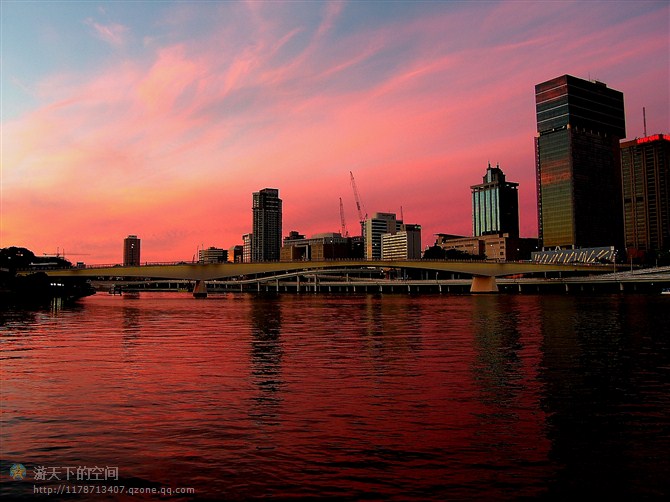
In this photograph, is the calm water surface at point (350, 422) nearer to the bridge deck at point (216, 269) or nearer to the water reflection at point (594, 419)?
the water reflection at point (594, 419)

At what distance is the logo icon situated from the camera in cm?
1409

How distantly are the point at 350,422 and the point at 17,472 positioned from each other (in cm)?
977

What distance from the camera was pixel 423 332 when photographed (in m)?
58.2

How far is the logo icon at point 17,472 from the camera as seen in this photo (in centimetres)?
1409

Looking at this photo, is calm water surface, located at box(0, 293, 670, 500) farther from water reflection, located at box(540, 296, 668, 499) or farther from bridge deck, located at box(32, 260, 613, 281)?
bridge deck, located at box(32, 260, 613, 281)

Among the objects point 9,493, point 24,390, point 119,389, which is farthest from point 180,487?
point 24,390

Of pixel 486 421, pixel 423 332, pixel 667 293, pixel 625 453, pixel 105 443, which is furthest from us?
pixel 667 293

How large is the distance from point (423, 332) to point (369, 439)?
4208 cm

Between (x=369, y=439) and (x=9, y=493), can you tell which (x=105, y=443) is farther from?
(x=369, y=439)

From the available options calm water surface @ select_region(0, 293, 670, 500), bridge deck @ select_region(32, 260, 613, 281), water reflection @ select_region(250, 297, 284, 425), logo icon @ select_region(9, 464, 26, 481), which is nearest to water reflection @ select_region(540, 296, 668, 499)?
calm water surface @ select_region(0, 293, 670, 500)

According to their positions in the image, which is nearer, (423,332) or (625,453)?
(625,453)

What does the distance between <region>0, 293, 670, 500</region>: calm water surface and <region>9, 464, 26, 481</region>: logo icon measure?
12.0 inches

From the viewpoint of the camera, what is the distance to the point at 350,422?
62.8ft

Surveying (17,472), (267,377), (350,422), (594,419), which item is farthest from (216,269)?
(17,472)
